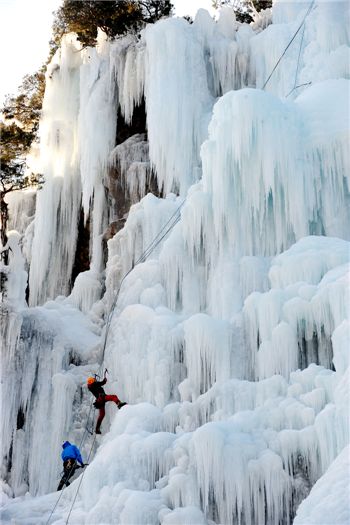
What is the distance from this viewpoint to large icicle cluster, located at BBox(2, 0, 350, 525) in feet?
23.5

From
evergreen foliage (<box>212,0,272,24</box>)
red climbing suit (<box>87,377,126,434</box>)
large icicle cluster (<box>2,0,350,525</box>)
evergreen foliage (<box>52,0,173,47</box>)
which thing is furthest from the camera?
evergreen foliage (<box>212,0,272,24</box>)

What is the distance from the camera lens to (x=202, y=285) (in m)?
10.8

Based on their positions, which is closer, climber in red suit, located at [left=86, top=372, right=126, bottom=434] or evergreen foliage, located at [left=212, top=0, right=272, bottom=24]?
climber in red suit, located at [left=86, top=372, right=126, bottom=434]

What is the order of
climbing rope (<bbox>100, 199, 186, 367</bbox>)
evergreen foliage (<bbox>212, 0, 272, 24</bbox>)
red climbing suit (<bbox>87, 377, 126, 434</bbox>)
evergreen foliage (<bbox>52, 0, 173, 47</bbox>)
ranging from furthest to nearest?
evergreen foliage (<bbox>212, 0, 272, 24</bbox>) < evergreen foliage (<bbox>52, 0, 173, 47</bbox>) < climbing rope (<bbox>100, 199, 186, 367</bbox>) < red climbing suit (<bbox>87, 377, 126, 434</bbox>)

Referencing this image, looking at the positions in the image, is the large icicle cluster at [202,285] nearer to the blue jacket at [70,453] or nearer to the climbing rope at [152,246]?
the climbing rope at [152,246]

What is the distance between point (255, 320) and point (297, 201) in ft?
7.03

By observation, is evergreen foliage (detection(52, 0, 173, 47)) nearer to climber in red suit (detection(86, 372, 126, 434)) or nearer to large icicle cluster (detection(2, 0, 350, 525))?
large icicle cluster (detection(2, 0, 350, 525))

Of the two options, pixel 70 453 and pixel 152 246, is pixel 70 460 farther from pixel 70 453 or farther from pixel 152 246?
pixel 152 246

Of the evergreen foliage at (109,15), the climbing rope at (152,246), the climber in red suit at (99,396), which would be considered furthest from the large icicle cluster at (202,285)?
the evergreen foliage at (109,15)

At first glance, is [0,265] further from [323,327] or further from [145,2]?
[145,2]

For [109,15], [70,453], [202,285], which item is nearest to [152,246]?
[202,285]

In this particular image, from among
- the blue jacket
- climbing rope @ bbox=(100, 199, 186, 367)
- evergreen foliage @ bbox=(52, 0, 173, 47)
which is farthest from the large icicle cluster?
evergreen foliage @ bbox=(52, 0, 173, 47)

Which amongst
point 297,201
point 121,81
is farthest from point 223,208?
point 121,81

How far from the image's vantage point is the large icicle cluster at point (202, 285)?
718 centimetres
